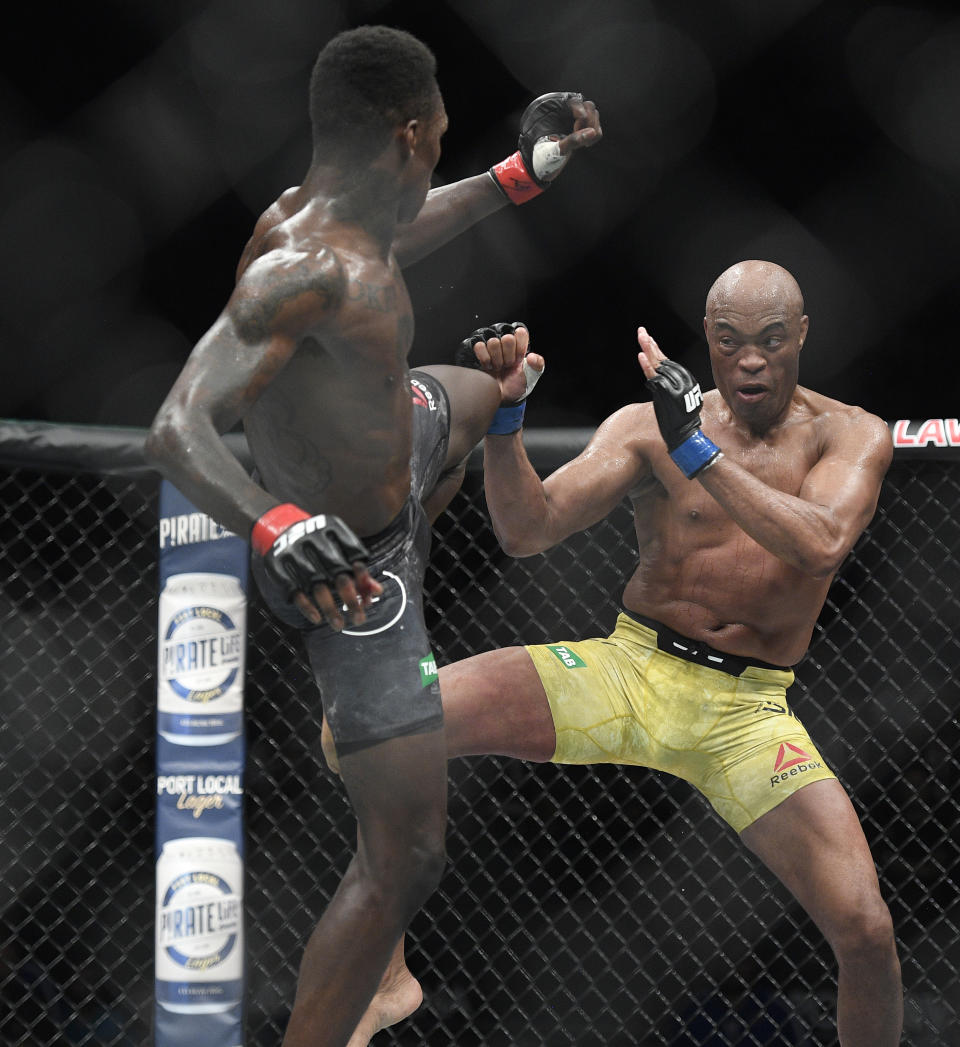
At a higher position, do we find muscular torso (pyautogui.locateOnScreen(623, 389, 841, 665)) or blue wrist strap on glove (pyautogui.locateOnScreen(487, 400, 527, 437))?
blue wrist strap on glove (pyautogui.locateOnScreen(487, 400, 527, 437))

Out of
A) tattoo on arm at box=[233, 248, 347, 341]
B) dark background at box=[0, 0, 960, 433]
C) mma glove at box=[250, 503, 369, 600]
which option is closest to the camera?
mma glove at box=[250, 503, 369, 600]

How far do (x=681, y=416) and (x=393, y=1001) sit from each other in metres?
0.99

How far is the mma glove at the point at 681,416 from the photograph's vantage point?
2.00 meters

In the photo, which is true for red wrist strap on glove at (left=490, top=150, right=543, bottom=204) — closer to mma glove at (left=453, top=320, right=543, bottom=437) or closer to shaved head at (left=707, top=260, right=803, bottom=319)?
mma glove at (left=453, top=320, right=543, bottom=437)

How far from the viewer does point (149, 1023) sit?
2.87 m

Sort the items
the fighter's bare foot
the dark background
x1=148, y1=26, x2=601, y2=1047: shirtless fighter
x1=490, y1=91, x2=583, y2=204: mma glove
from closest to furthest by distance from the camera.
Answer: x1=148, y1=26, x2=601, y2=1047: shirtless fighter < the fighter's bare foot < x1=490, y1=91, x2=583, y2=204: mma glove < the dark background

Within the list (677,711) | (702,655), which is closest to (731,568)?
(702,655)

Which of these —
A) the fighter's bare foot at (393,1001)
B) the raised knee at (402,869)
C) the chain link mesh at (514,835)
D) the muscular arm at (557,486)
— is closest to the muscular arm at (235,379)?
the raised knee at (402,869)

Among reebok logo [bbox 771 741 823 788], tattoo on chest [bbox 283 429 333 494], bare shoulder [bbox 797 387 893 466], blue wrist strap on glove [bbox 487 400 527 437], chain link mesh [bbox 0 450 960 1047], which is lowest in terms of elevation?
chain link mesh [bbox 0 450 960 1047]

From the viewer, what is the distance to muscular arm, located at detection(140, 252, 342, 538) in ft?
4.35

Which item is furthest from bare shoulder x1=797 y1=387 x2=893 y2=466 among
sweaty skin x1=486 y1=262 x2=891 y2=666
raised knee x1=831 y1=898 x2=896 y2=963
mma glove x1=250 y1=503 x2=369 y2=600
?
mma glove x1=250 y1=503 x2=369 y2=600

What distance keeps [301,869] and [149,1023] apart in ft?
1.80

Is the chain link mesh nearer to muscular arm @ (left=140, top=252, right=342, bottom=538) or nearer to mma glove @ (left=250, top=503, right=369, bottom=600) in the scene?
muscular arm @ (left=140, top=252, right=342, bottom=538)

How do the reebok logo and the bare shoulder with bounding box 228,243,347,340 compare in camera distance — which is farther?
the reebok logo
